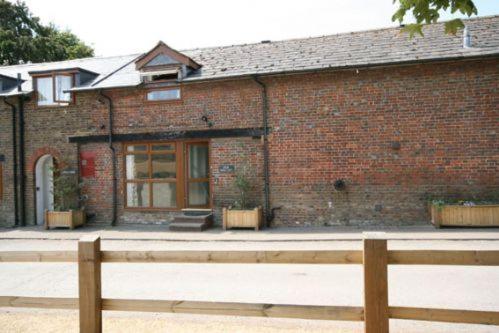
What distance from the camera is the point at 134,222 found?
1373 cm

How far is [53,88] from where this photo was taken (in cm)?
1441

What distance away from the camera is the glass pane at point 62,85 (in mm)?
14500

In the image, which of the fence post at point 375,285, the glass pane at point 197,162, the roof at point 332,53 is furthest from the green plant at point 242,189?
the fence post at point 375,285

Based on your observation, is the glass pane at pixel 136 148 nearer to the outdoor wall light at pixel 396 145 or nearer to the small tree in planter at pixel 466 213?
the outdoor wall light at pixel 396 145

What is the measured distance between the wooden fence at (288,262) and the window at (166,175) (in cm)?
973

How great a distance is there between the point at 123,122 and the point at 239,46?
209 inches

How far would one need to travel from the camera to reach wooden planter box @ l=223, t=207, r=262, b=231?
38.8 feet

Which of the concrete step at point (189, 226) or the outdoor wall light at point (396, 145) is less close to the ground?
the outdoor wall light at point (396, 145)

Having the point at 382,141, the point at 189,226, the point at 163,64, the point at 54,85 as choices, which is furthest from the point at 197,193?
the point at 54,85

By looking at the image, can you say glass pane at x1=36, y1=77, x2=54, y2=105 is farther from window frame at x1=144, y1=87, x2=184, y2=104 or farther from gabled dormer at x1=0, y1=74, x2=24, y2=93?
window frame at x1=144, y1=87, x2=184, y2=104

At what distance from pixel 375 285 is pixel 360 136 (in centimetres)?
913

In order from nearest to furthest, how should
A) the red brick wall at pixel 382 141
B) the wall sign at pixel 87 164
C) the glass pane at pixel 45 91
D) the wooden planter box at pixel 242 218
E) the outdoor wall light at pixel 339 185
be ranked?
the red brick wall at pixel 382 141
the outdoor wall light at pixel 339 185
the wooden planter box at pixel 242 218
the wall sign at pixel 87 164
the glass pane at pixel 45 91

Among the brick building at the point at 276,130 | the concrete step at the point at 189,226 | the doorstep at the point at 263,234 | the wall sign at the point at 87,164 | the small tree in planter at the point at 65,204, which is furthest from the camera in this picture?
the wall sign at the point at 87,164

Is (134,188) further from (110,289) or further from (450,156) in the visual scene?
(450,156)
